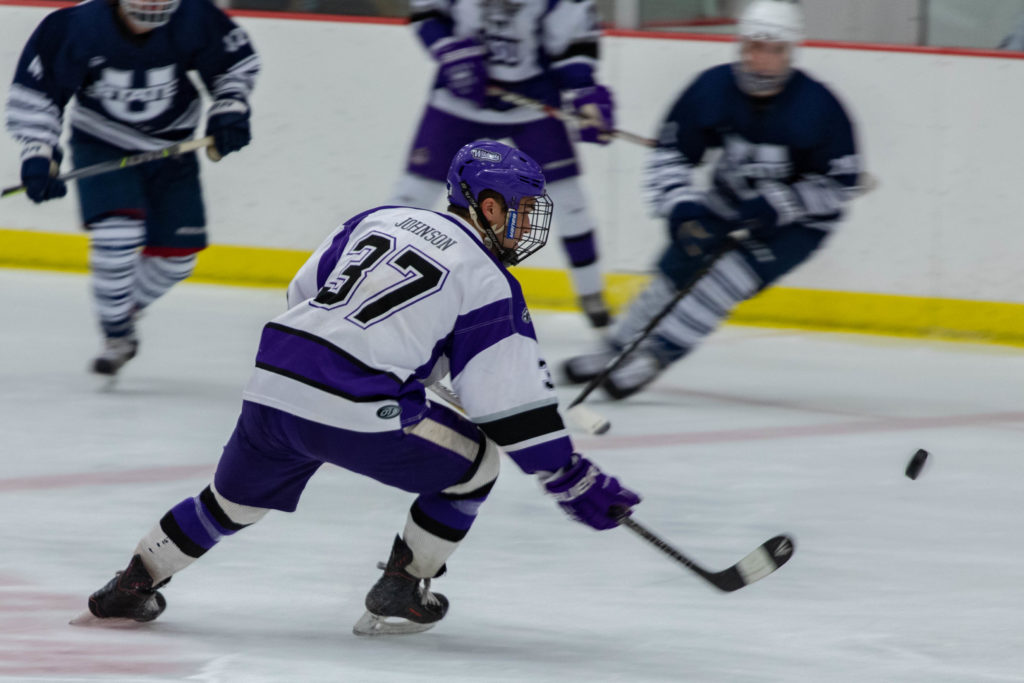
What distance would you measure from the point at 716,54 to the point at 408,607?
321cm

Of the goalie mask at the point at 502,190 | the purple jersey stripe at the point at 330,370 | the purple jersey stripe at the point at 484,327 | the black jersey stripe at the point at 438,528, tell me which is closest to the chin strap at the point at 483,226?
the goalie mask at the point at 502,190

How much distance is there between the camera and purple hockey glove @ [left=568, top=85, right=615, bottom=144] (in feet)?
14.9

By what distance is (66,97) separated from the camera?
4160mm

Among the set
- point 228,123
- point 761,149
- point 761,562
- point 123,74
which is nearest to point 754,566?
point 761,562

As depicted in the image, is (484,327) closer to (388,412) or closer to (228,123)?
(388,412)

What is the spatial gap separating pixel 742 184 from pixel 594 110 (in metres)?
0.51

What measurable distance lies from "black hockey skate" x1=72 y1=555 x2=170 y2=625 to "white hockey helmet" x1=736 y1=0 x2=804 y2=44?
2.31 meters

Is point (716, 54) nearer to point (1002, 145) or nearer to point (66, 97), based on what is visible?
point (1002, 145)

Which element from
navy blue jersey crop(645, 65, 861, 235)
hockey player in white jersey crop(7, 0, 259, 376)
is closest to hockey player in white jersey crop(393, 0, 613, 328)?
navy blue jersey crop(645, 65, 861, 235)

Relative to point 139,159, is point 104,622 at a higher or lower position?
higher

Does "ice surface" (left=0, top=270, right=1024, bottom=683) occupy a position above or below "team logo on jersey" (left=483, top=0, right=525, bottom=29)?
below

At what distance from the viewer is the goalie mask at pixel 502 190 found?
2318 millimetres

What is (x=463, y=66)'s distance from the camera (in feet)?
15.0

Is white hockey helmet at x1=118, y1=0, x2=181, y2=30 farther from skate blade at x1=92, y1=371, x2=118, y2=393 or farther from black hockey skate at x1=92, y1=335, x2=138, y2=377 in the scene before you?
skate blade at x1=92, y1=371, x2=118, y2=393
